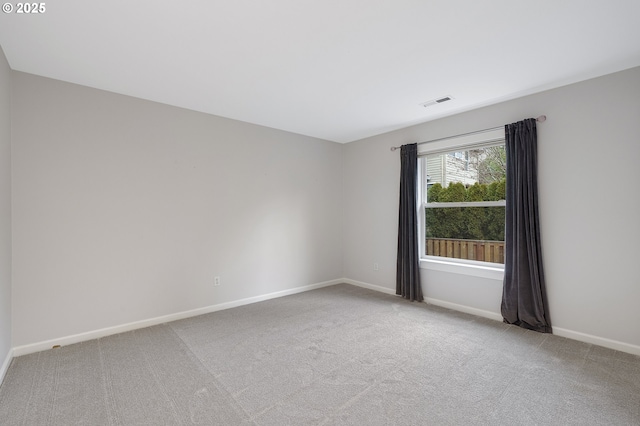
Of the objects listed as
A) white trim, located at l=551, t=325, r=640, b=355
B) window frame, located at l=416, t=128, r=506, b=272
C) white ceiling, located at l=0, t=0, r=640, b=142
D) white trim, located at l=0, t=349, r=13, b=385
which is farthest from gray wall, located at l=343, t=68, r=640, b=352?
white trim, located at l=0, t=349, r=13, b=385

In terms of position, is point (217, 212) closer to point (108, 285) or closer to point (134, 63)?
point (108, 285)

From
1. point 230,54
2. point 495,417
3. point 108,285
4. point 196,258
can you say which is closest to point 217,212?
point 196,258

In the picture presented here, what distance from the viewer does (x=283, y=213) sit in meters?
4.56

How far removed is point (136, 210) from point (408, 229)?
3.47 meters

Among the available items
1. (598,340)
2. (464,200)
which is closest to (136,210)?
(464,200)

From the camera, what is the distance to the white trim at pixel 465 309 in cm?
348

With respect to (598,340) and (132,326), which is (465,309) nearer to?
(598,340)

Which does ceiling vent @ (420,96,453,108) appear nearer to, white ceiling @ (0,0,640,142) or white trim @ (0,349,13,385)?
white ceiling @ (0,0,640,142)

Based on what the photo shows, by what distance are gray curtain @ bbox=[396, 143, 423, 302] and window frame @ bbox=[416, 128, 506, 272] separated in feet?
0.38

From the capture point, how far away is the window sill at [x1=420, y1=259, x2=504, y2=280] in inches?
138

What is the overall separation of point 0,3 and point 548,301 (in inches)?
201

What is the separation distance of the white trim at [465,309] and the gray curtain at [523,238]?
16 cm

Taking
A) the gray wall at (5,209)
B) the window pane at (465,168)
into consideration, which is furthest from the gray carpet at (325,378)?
the window pane at (465,168)

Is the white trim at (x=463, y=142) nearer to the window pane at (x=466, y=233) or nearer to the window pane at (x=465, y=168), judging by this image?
the window pane at (x=465, y=168)
